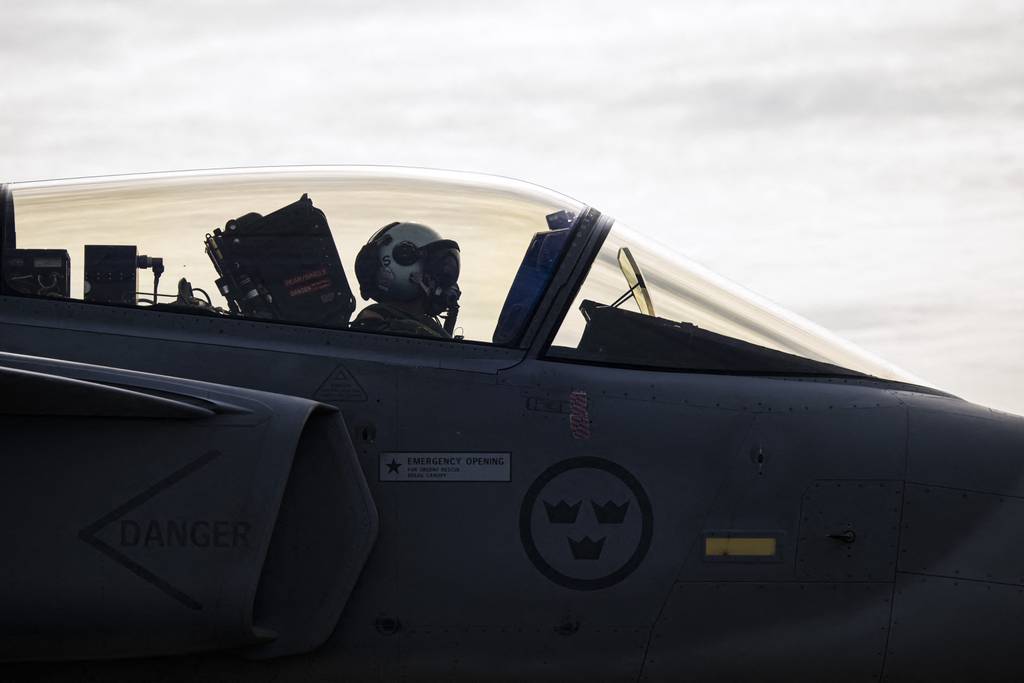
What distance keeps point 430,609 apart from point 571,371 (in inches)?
46.5

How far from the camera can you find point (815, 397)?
5.54 meters

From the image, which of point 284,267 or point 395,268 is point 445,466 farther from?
point 284,267

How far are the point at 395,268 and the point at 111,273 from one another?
1.32 meters

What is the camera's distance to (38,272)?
5.85 meters

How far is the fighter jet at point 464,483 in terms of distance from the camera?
16.1 ft

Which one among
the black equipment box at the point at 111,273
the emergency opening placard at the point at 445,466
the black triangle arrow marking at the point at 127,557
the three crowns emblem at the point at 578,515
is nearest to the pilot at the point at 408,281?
the emergency opening placard at the point at 445,466

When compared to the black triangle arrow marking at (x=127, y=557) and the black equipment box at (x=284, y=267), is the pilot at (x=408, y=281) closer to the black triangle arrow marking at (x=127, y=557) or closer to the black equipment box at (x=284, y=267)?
the black equipment box at (x=284, y=267)

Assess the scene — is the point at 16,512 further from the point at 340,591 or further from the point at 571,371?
the point at 571,371

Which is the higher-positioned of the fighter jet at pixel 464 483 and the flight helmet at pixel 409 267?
the flight helmet at pixel 409 267

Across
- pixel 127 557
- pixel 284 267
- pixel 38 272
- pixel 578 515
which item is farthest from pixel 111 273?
pixel 578 515

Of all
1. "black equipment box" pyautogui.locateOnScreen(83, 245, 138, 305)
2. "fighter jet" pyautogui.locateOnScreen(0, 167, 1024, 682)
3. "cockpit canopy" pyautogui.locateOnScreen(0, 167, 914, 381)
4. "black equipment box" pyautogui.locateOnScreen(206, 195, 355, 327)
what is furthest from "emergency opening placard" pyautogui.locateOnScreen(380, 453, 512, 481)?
"black equipment box" pyautogui.locateOnScreen(83, 245, 138, 305)

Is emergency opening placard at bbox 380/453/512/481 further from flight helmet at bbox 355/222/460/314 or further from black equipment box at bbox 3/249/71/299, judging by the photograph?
black equipment box at bbox 3/249/71/299

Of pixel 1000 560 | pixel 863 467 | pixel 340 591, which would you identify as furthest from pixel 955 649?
pixel 340 591

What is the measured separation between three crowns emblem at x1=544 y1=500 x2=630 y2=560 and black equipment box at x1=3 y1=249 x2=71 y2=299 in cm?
244
